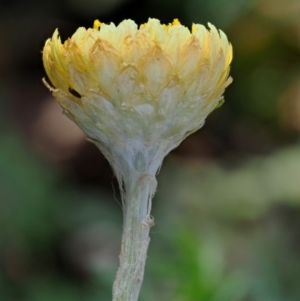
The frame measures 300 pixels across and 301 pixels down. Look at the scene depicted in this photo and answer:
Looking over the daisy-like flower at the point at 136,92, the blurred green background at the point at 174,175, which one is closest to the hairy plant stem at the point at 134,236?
the daisy-like flower at the point at 136,92

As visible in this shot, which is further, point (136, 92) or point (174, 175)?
point (174, 175)

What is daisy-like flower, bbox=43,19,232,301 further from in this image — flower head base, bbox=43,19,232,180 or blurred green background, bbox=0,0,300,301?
blurred green background, bbox=0,0,300,301

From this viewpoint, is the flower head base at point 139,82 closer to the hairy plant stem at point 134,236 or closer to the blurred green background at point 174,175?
the hairy plant stem at point 134,236

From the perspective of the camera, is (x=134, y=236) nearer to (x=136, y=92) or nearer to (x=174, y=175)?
(x=136, y=92)

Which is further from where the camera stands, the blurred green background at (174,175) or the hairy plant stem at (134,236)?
the blurred green background at (174,175)

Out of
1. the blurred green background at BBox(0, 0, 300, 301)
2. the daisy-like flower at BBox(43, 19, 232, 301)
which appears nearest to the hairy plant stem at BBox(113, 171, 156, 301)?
the daisy-like flower at BBox(43, 19, 232, 301)

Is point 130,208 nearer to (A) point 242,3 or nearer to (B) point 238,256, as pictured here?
(B) point 238,256

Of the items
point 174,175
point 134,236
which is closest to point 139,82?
point 134,236

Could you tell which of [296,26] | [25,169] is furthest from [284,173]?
[25,169]
